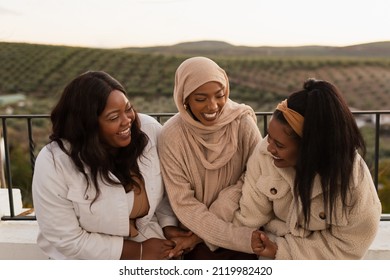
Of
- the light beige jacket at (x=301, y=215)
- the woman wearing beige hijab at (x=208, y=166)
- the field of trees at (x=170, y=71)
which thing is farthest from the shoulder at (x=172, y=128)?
the field of trees at (x=170, y=71)

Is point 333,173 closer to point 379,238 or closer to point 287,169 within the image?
point 287,169

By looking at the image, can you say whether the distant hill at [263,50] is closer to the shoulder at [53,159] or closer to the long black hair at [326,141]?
the shoulder at [53,159]

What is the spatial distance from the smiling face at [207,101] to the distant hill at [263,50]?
1364cm

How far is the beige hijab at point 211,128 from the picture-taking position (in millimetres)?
1861

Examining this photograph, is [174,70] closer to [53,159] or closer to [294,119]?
[53,159]

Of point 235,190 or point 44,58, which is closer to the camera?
point 235,190

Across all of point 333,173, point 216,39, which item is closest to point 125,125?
point 333,173

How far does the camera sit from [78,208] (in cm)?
187

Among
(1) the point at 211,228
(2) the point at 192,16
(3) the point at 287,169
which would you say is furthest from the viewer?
(2) the point at 192,16

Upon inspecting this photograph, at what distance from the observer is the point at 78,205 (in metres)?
1.86

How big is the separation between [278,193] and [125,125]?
70 cm

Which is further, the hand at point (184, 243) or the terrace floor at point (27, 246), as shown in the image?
the terrace floor at point (27, 246)

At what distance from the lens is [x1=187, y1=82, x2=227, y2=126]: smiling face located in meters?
1.81

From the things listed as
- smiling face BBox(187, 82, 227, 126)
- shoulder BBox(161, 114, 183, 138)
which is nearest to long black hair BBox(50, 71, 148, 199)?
shoulder BBox(161, 114, 183, 138)
